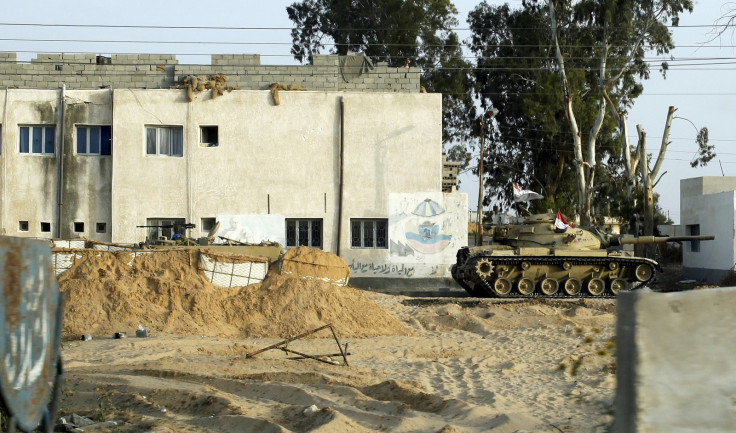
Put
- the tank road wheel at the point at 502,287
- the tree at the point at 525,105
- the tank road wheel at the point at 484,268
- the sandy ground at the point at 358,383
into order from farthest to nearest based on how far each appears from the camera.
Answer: the tree at the point at 525,105 < the tank road wheel at the point at 502,287 < the tank road wheel at the point at 484,268 < the sandy ground at the point at 358,383

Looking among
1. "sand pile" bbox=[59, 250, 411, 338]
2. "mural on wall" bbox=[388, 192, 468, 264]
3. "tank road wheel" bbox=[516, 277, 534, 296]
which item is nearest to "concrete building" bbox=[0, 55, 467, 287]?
"mural on wall" bbox=[388, 192, 468, 264]

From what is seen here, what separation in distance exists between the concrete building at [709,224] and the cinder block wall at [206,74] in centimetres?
1082

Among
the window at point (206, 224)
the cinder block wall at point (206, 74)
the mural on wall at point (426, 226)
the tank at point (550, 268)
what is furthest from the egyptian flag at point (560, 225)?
the window at point (206, 224)

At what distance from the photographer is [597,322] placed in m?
17.0

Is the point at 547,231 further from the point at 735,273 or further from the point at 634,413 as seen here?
the point at 634,413

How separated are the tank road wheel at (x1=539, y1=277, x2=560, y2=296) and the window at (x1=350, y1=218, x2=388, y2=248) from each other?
4.91 metres

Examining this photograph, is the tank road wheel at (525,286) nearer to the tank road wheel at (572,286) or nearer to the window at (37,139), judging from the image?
the tank road wheel at (572,286)

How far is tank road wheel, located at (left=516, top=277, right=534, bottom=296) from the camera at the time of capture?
2420 cm

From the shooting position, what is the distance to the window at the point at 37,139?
26.3 meters

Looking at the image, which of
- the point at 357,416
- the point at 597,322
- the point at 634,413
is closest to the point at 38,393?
the point at 634,413

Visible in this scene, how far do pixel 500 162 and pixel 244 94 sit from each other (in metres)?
21.6

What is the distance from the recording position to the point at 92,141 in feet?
87.1

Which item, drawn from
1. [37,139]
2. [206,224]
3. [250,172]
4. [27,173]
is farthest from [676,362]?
→ [37,139]

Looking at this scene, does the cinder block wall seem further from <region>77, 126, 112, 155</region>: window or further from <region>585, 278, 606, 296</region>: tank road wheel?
<region>585, 278, 606, 296</region>: tank road wheel
